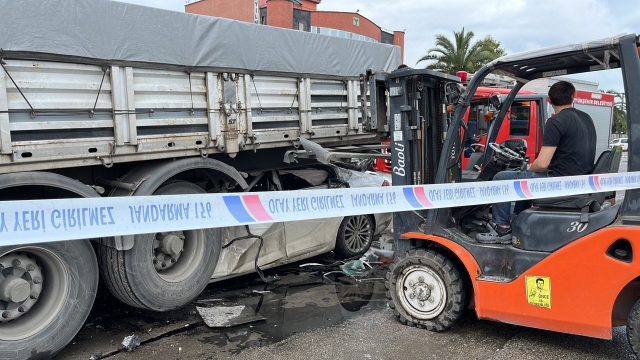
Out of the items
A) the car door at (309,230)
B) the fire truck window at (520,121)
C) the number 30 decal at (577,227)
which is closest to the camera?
the number 30 decal at (577,227)

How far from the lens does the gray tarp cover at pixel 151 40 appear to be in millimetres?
3807

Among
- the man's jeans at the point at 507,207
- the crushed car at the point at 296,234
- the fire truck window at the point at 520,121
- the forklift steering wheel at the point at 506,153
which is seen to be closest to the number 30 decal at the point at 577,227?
the man's jeans at the point at 507,207

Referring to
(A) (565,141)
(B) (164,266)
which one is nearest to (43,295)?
(B) (164,266)

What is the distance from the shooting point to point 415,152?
4637mm

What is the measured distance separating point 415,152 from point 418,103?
456mm

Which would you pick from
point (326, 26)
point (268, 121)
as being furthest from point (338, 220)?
point (326, 26)

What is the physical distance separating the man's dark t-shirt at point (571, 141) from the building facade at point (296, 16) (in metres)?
24.3

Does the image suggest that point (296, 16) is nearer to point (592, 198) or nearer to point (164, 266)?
point (164, 266)

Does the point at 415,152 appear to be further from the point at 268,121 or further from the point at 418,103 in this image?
the point at 268,121

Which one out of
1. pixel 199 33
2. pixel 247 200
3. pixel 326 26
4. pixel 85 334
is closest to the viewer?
pixel 247 200

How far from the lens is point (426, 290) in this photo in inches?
172

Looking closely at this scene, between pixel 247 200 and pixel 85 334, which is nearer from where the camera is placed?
pixel 247 200

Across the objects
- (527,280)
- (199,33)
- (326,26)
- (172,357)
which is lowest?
(172,357)

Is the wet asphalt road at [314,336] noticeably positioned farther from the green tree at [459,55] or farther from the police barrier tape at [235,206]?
the green tree at [459,55]
